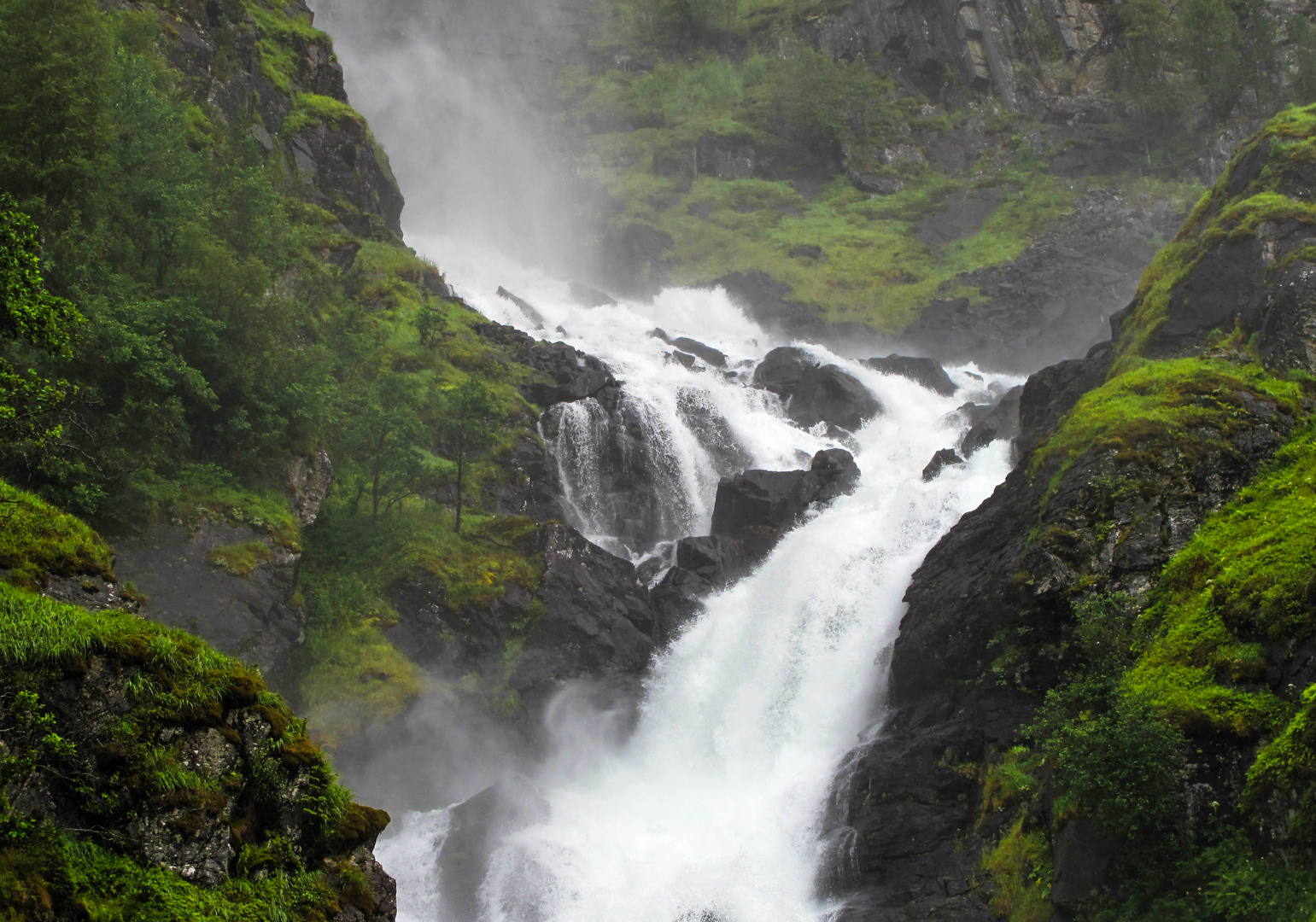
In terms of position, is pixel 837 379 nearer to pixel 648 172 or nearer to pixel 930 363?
pixel 930 363

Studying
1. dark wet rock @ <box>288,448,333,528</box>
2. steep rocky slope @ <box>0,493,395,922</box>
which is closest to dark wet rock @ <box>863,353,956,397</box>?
dark wet rock @ <box>288,448,333,528</box>

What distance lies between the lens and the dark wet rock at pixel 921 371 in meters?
47.7

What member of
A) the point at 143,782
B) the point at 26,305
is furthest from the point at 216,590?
the point at 143,782

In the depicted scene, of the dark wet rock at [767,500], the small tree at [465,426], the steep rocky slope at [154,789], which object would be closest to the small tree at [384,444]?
the small tree at [465,426]

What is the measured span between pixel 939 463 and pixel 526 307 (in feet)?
103

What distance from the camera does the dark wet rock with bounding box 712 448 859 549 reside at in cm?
3094

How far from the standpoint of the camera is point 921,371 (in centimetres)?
4828

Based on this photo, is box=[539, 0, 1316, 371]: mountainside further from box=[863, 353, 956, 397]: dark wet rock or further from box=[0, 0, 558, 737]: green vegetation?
box=[0, 0, 558, 737]: green vegetation

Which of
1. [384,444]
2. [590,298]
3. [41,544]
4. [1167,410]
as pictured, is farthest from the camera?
[590,298]

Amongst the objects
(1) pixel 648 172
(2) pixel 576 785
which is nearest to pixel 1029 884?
(2) pixel 576 785

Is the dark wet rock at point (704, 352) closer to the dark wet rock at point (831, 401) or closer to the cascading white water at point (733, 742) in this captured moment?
the dark wet rock at point (831, 401)

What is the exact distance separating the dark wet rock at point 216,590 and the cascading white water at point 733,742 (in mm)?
5940

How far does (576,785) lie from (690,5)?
333 feet

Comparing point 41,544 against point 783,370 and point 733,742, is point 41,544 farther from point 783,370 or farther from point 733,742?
point 783,370
